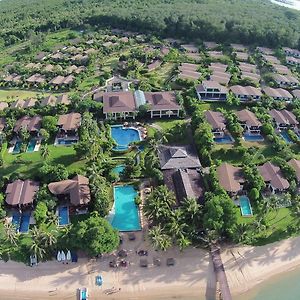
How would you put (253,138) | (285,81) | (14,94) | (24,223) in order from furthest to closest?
(285,81) → (14,94) → (253,138) → (24,223)

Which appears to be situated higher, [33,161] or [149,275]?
[33,161]

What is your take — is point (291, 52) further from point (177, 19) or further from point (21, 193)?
point (21, 193)

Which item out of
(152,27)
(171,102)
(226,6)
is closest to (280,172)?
(171,102)

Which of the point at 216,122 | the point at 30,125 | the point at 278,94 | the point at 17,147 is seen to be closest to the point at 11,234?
the point at 17,147

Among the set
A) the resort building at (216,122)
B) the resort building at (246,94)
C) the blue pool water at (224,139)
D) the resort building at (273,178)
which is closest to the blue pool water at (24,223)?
the blue pool water at (224,139)

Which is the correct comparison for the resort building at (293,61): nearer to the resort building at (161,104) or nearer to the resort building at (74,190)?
the resort building at (161,104)

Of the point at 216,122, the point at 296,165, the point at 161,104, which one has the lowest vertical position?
the point at 296,165
